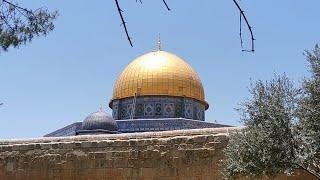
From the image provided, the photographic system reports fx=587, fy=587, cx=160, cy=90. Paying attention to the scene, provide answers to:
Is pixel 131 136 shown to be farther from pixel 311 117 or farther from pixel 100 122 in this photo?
pixel 100 122

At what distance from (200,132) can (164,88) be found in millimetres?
17738

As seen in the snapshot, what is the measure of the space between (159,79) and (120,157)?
58.7 ft

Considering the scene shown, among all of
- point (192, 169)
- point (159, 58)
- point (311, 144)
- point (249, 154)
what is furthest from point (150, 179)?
point (159, 58)

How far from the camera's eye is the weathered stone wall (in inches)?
348

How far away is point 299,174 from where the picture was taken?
8.10 m

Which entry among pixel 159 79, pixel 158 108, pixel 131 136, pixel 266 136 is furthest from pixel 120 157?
pixel 159 79

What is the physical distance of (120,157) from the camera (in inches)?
366

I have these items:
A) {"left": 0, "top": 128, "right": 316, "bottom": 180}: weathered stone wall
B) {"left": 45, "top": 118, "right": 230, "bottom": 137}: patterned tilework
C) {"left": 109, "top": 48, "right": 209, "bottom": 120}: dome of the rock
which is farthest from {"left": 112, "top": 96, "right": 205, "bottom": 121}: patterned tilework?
{"left": 0, "top": 128, "right": 316, "bottom": 180}: weathered stone wall

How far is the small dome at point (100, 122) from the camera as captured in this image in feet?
79.3

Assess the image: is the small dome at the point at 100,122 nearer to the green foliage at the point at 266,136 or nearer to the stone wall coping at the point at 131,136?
the stone wall coping at the point at 131,136

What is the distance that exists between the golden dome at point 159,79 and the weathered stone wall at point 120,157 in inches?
661

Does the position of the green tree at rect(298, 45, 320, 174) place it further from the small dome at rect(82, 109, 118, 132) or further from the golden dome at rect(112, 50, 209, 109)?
the golden dome at rect(112, 50, 209, 109)

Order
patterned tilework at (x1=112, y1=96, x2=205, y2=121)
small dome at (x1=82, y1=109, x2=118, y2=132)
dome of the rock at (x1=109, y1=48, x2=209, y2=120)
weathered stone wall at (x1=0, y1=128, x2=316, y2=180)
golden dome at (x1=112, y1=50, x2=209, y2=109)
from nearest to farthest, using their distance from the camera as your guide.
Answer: weathered stone wall at (x1=0, y1=128, x2=316, y2=180) < small dome at (x1=82, y1=109, x2=118, y2=132) < patterned tilework at (x1=112, y1=96, x2=205, y2=121) < dome of the rock at (x1=109, y1=48, x2=209, y2=120) < golden dome at (x1=112, y1=50, x2=209, y2=109)

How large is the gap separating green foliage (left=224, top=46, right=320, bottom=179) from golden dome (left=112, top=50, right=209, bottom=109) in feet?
62.1
